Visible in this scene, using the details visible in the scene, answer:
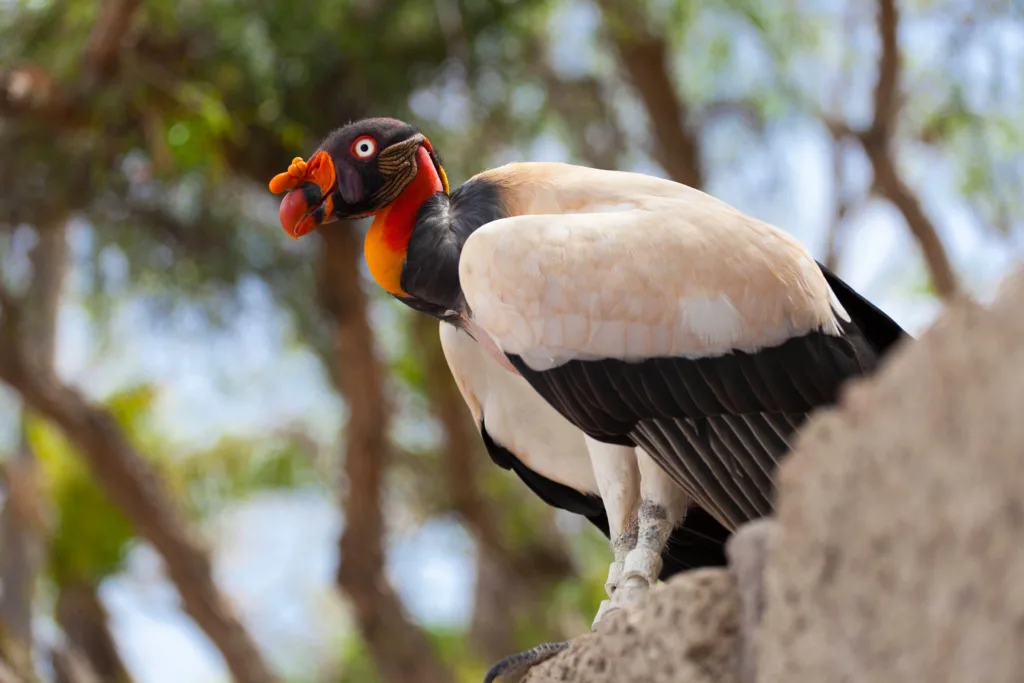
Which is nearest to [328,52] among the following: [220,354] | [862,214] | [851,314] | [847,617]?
[220,354]

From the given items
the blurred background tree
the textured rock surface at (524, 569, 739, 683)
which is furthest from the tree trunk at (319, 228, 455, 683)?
the textured rock surface at (524, 569, 739, 683)

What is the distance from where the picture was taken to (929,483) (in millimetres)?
1216

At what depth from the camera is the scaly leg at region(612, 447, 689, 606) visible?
6.93 ft

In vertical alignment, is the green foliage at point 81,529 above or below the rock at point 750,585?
above

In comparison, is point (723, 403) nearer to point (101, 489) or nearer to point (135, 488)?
point (135, 488)

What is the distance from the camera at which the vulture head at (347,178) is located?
2.37m

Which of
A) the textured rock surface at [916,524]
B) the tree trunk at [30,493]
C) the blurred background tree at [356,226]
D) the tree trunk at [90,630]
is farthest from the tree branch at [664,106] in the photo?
the textured rock surface at [916,524]

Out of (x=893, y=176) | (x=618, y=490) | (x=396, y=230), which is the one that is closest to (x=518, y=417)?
(x=618, y=490)

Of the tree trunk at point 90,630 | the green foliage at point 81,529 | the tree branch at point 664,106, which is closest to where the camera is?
the tree branch at point 664,106

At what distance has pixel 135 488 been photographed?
6238 mm

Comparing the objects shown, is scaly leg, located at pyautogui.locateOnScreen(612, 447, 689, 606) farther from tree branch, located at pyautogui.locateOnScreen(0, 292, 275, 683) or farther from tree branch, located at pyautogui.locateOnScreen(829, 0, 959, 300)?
tree branch, located at pyautogui.locateOnScreen(0, 292, 275, 683)

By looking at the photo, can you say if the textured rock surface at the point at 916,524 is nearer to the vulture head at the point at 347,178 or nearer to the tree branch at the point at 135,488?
the vulture head at the point at 347,178

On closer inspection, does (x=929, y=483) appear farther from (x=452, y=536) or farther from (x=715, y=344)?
(x=452, y=536)

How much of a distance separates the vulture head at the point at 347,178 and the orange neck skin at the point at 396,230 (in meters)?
0.01
